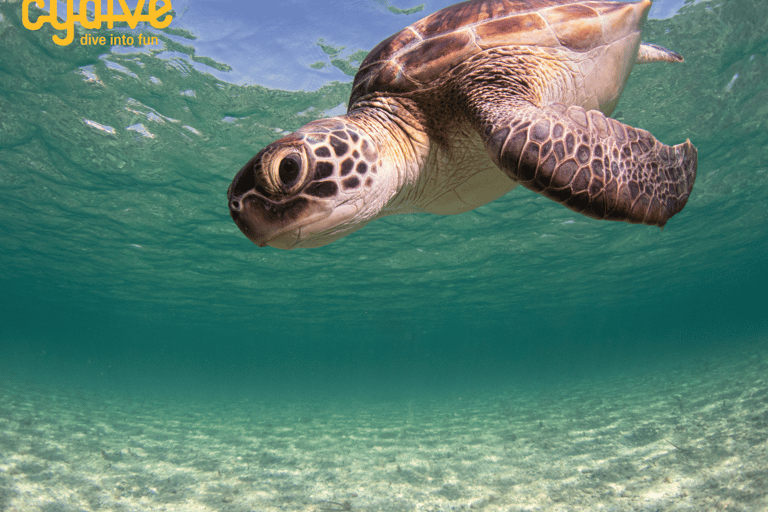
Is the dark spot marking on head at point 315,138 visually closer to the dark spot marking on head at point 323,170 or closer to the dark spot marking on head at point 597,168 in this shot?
the dark spot marking on head at point 323,170

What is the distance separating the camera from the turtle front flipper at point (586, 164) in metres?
1.90

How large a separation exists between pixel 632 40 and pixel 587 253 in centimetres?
1697

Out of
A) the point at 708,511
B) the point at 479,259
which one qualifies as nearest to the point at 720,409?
the point at 708,511

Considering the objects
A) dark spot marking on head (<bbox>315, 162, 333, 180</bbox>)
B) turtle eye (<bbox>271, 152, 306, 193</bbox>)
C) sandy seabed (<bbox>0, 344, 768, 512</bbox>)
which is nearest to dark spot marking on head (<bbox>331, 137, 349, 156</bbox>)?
dark spot marking on head (<bbox>315, 162, 333, 180</bbox>)

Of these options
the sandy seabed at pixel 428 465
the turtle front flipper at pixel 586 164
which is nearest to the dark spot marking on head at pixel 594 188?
the turtle front flipper at pixel 586 164

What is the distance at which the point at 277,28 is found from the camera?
6.11 meters

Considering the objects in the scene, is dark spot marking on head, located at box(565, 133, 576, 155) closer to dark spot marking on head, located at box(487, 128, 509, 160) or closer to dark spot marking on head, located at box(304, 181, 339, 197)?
dark spot marking on head, located at box(487, 128, 509, 160)

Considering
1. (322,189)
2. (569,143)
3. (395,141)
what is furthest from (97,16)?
(569,143)

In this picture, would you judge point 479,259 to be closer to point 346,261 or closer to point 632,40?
point 346,261

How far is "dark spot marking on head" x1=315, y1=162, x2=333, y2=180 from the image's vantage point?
1926 millimetres

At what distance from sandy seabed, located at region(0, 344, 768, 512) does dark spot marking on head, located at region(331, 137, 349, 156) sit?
11.4 feet

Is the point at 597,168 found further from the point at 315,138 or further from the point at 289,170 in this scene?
the point at 289,170

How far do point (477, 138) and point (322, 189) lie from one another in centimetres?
128

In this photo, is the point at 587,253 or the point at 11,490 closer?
the point at 11,490
